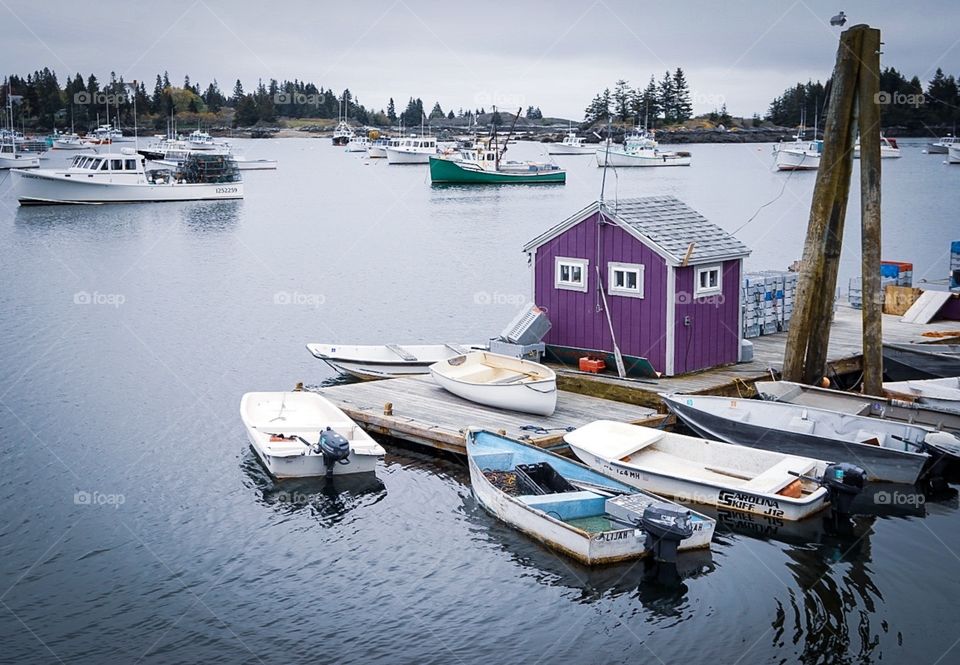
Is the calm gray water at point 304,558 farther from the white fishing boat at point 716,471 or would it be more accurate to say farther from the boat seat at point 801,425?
the boat seat at point 801,425

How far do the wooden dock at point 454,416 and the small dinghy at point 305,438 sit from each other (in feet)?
2.72

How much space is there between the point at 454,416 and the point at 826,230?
868 centimetres

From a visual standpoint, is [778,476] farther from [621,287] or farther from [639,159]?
[639,159]

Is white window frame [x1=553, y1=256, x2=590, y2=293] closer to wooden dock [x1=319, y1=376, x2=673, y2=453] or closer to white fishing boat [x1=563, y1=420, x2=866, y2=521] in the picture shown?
wooden dock [x1=319, y1=376, x2=673, y2=453]

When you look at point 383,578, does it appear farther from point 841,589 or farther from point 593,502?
point 841,589

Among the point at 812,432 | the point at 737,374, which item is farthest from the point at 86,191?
the point at 812,432

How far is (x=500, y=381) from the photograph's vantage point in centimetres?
2278

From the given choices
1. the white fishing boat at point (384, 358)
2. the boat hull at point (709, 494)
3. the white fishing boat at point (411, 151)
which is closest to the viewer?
the boat hull at point (709, 494)

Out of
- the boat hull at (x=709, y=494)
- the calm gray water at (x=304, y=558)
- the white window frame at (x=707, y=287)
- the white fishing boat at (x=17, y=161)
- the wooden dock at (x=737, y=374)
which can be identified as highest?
the white fishing boat at (x=17, y=161)

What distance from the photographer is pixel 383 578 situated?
16.4m

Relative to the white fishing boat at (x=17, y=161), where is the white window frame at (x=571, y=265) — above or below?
below

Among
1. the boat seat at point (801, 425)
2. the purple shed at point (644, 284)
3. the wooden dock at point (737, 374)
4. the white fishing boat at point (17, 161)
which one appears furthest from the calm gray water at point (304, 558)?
the white fishing boat at point (17, 161)

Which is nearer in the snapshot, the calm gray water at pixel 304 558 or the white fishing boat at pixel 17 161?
the calm gray water at pixel 304 558

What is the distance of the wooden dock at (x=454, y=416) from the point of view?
2108 cm
